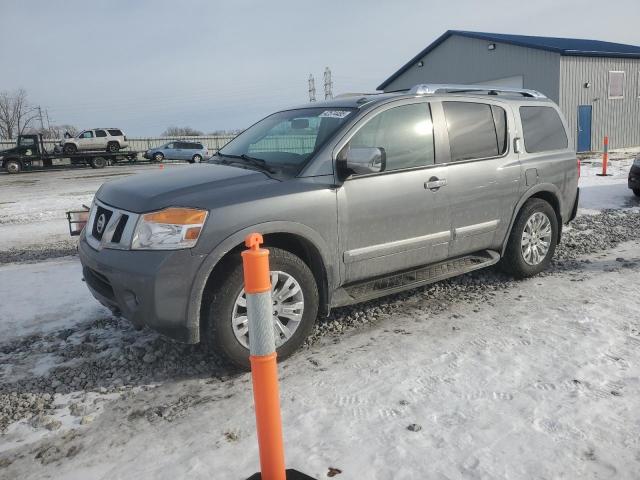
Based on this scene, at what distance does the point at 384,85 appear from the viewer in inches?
1332

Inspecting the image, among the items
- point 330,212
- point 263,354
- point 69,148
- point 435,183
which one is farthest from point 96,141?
point 263,354

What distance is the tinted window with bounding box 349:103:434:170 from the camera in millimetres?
4172

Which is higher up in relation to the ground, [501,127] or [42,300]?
[501,127]

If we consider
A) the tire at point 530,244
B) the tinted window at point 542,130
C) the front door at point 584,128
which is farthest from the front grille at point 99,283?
the front door at point 584,128

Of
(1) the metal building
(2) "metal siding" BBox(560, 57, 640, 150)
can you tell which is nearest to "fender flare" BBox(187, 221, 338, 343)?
(1) the metal building

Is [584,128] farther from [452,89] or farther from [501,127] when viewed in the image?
[452,89]

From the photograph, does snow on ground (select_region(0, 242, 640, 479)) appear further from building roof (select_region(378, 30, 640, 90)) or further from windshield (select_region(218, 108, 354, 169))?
building roof (select_region(378, 30, 640, 90))

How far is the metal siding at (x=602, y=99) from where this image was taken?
79.9 ft

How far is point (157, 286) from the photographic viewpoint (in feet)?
10.7

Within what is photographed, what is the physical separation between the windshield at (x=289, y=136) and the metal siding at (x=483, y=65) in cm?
2266

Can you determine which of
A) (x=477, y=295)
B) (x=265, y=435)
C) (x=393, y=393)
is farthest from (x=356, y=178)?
(x=265, y=435)

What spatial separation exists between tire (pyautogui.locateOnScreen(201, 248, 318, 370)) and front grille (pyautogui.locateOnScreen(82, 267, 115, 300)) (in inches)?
28.2

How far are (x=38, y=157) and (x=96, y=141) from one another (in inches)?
146

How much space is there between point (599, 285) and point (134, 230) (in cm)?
440
